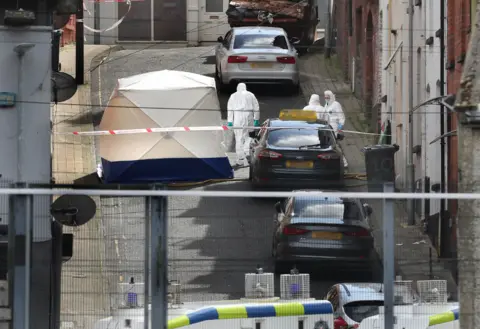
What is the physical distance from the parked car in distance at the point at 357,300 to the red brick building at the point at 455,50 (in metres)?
10.8

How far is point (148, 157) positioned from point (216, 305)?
1358 cm

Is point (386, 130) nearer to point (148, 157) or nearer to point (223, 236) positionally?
point (148, 157)

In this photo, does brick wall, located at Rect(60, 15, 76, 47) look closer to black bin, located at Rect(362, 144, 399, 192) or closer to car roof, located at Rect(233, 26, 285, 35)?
car roof, located at Rect(233, 26, 285, 35)

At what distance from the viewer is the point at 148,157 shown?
25031mm

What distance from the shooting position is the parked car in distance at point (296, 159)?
2534cm

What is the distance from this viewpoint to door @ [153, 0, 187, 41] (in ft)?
148

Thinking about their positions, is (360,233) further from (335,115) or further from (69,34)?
(69,34)

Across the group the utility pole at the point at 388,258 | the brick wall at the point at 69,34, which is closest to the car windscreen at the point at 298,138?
the utility pole at the point at 388,258

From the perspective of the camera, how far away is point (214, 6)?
4575 centimetres

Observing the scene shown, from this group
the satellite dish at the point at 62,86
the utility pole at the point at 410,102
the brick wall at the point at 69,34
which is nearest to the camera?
the satellite dish at the point at 62,86

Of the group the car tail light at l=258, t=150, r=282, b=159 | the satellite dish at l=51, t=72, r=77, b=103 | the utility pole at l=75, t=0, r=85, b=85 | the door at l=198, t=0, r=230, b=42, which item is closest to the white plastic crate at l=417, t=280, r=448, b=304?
the satellite dish at l=51, t=72, r=77, b=103

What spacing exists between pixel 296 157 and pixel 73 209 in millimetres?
13749

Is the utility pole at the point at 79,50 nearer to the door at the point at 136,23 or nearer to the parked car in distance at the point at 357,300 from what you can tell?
the door at the point at 136,23

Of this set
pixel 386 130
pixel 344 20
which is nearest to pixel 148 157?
pixel 386 130
